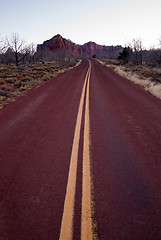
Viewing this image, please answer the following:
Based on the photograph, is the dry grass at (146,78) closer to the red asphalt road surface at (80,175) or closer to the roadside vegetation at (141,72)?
the roadside vegetation at (141,72)

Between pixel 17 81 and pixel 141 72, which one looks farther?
pixel 141 72

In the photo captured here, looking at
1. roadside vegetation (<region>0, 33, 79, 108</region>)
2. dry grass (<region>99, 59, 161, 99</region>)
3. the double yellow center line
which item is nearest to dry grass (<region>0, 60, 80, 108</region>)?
roadside vegetation (<region>0, 33, 79, 108</region>)

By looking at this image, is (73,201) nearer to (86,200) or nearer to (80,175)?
(86,200)

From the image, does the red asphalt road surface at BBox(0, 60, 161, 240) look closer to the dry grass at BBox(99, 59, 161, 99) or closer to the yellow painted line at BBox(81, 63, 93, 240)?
the yellow painted line at BBox(81, 63, 93, 240)

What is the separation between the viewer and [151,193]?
2219mm

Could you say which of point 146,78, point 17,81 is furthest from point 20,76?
point 146,78

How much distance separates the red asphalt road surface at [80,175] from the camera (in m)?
1.80

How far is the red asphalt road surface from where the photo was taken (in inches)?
71.1

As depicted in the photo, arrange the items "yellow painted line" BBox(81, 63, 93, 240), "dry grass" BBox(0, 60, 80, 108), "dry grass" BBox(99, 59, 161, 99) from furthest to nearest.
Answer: "dry grass" BBox(0, 60, 80, 108) < "dry grass" BBox(99, 59, 161, 99) < "yellow painted line" BBox(81, 63, 93, 240)

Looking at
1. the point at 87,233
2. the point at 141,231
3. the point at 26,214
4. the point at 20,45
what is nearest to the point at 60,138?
the point at 26,214

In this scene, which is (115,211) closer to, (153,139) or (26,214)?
(26,214)

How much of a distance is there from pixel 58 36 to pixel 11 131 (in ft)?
673

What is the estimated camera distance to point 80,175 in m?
2.61

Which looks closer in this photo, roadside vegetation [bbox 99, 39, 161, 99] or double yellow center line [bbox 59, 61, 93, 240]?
double yellow center line [bbox 59, 61, 93, 240]
